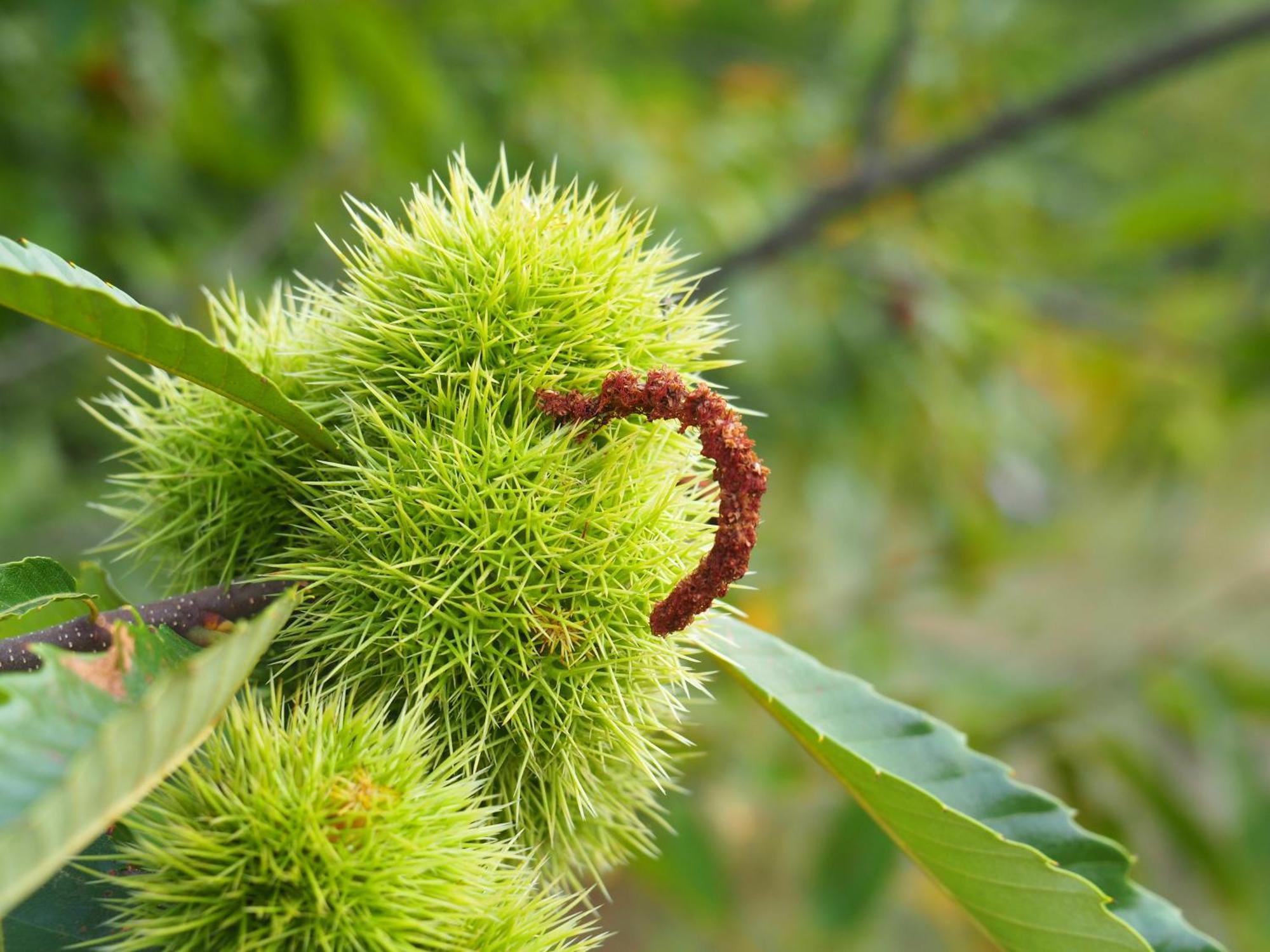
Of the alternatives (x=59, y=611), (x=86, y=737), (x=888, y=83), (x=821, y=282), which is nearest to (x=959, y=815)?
(x=86, y=737)

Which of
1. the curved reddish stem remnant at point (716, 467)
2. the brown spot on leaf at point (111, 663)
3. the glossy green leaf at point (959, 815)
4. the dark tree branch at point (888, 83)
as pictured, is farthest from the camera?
the dark tree branch at point (888, 83)

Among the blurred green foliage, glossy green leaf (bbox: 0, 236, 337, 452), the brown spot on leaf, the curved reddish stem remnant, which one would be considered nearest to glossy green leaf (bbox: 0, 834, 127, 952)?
the brown spot on leaf

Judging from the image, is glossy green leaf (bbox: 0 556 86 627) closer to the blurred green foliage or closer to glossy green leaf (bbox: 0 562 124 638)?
glossy green leaf (bbox: 0 562 124 638)

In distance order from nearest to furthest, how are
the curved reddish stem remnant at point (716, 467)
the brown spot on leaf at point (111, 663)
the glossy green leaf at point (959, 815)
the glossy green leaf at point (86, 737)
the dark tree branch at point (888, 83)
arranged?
the glossy green leaf at point (86, 737) → the brown spot on leaf at point (111, 663) → the curved reddish stem remnant at point (716, 467) → the glossy green leaf at point (959, 815) → the dark tree branch at point (888, 83)

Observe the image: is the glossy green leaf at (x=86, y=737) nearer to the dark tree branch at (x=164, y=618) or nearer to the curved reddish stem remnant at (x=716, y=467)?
the dark tree branch at (x=164, y=618)

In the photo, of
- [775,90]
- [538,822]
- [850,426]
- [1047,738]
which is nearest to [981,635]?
[850,426]

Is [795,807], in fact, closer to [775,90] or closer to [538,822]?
[775,90]

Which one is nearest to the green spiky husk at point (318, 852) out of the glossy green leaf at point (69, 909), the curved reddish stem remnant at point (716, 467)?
the glossy green leaf at point (69, 909)

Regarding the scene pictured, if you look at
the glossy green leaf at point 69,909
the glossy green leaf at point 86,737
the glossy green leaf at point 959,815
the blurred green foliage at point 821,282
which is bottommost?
the glossy green leaf at point 69,909
